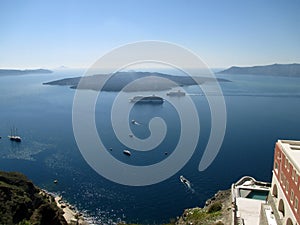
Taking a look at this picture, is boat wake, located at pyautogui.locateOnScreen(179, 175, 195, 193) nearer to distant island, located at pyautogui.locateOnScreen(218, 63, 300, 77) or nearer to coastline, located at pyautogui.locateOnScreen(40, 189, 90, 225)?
coastline, located at pyautogui.locateOnScreen(40, 189, 90, 225)

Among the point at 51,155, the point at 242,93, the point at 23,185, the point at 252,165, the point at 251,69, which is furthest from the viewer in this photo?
the point at 251,69

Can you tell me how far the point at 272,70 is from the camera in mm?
95312

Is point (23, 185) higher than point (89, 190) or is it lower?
higher

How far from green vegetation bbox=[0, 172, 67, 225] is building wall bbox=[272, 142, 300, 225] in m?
6.75

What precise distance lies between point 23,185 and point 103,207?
358cm

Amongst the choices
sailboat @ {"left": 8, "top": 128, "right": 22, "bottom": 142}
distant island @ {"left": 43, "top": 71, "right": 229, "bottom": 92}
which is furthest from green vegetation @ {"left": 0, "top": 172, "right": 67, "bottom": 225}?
distant island @ {"left": 43, "top": 71, "right": 229, "bottom": 92}

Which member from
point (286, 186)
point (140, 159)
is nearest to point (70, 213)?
point (140, 159)

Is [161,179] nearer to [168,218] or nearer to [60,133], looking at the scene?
[168,218]

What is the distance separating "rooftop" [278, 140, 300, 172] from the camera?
5488 millimetres

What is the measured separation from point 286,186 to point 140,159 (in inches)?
494

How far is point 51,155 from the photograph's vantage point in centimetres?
1972

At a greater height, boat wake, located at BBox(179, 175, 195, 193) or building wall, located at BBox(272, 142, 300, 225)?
building wall, located at BBox(272, 142, 300, 225)

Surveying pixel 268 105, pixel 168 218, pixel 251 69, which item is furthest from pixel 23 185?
pixel 251 69

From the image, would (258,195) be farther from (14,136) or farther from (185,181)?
(14,136)
